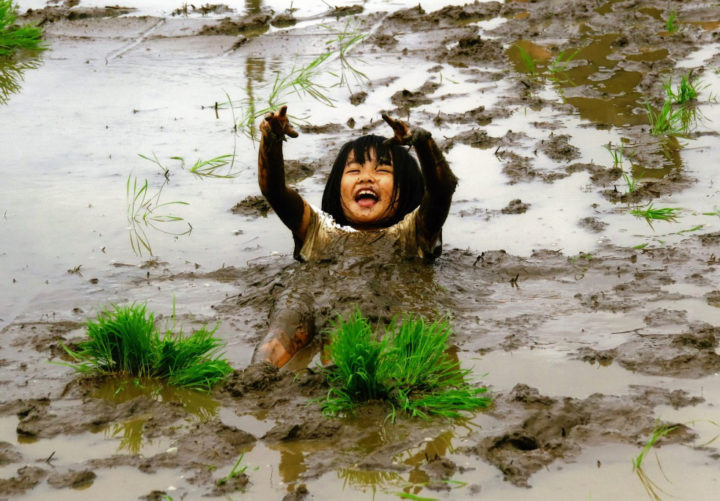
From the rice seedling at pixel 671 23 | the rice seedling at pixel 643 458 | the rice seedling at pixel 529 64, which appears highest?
the rice seedling at pixel 671 23

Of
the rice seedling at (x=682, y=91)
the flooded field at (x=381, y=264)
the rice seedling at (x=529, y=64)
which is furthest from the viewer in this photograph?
the rice seedling at (x=529, y=64)

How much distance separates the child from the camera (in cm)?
568

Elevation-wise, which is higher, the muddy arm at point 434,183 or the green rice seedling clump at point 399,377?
the muddy arm at point 434,183

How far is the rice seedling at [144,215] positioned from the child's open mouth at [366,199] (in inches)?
56.9

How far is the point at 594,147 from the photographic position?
7828 mm

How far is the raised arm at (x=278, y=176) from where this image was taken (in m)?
5.47

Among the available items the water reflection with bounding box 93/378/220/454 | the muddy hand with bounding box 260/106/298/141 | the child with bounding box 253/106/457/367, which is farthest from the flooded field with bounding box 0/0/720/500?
the muddy hand with bounding box 260/106/298/141

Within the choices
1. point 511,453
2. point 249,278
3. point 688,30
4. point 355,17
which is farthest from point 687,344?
point 355,17

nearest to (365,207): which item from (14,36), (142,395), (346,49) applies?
(142,395)

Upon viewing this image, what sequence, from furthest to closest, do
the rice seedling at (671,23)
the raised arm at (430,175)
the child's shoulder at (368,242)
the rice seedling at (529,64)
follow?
the rice seedling at (671,23) < the rice seedling at (529,64) < the child's shoulder at (368,242) < the raised arm at (430,175)

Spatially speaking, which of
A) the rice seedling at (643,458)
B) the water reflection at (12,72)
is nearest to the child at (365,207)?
the rice seedling at (643,458)

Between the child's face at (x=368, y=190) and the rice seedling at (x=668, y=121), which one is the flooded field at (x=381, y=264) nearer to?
the rice seedling at (x=668, y=121)

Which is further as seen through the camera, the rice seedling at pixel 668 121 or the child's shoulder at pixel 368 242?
the rice seedling at pixel 668 121

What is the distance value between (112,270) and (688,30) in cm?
704
